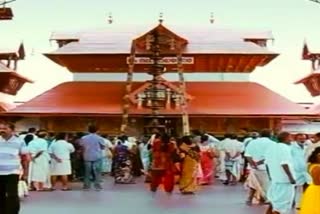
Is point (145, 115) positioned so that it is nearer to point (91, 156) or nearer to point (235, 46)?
point (235, 46)

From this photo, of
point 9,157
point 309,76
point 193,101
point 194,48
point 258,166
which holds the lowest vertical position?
point 258,166

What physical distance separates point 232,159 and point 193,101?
16.6 m

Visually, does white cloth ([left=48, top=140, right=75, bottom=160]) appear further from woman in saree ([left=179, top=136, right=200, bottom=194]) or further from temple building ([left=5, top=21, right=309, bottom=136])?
temple building ([left=5, top=21, right=309, bottom=136])

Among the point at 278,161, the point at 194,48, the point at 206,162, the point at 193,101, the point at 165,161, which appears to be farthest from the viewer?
the point at 194,48

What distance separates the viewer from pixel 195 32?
153 ft

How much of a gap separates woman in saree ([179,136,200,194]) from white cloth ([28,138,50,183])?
138 inches

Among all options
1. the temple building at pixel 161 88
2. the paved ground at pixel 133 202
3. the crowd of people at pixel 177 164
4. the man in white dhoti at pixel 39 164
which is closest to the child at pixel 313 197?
the crowd of people at pixel 177 164

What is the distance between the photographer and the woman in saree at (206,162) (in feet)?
83.7

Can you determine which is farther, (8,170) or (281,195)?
(281,195)

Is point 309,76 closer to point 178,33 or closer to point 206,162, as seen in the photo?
point 178,33

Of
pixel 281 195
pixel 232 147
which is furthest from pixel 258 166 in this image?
pixel 232 147

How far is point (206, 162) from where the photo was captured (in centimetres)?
2556

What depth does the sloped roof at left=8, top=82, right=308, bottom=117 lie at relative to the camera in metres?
40.6

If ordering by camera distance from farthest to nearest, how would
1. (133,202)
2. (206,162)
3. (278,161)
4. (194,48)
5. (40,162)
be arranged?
(194,48) < (206,162) < (40,162) < (133,202) < (278,161)
